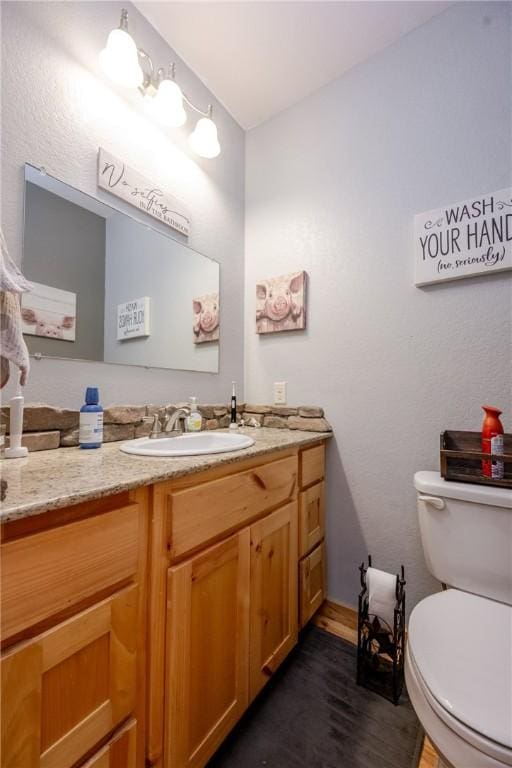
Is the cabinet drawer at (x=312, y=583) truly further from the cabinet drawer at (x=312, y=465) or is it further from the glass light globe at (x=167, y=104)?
the glass light globe at (x=167, y=104)

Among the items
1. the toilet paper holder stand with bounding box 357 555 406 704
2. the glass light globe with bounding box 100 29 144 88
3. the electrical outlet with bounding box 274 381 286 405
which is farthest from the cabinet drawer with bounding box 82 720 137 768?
the glass light globe with bounding box 100 29 144 88

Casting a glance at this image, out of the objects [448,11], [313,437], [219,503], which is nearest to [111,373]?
[219,503]

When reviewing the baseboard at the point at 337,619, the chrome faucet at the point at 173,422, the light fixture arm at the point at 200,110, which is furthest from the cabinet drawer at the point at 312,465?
the light fixture arm at the point at 200,110

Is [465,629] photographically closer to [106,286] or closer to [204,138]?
[106,286]

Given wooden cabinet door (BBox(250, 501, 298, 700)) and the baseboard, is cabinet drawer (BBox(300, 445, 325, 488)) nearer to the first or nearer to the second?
wooden cabinet door (BBox(250, 501, 298, 700))

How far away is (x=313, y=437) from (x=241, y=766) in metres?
1.00

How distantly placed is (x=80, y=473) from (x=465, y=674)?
0.93 meters

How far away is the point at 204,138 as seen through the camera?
1.47 meters

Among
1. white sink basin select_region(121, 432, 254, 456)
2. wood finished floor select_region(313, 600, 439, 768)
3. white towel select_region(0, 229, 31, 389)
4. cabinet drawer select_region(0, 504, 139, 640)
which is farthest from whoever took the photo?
wood finished floor select_region(313, 600, 439, 768)

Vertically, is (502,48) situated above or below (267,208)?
above

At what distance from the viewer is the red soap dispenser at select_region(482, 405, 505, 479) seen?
1.00 m

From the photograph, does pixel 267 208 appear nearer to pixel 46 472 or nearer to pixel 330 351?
pixel 330 351

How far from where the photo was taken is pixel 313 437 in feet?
4.40

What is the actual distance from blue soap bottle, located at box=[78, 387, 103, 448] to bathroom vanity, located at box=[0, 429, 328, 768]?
0.16 feet
